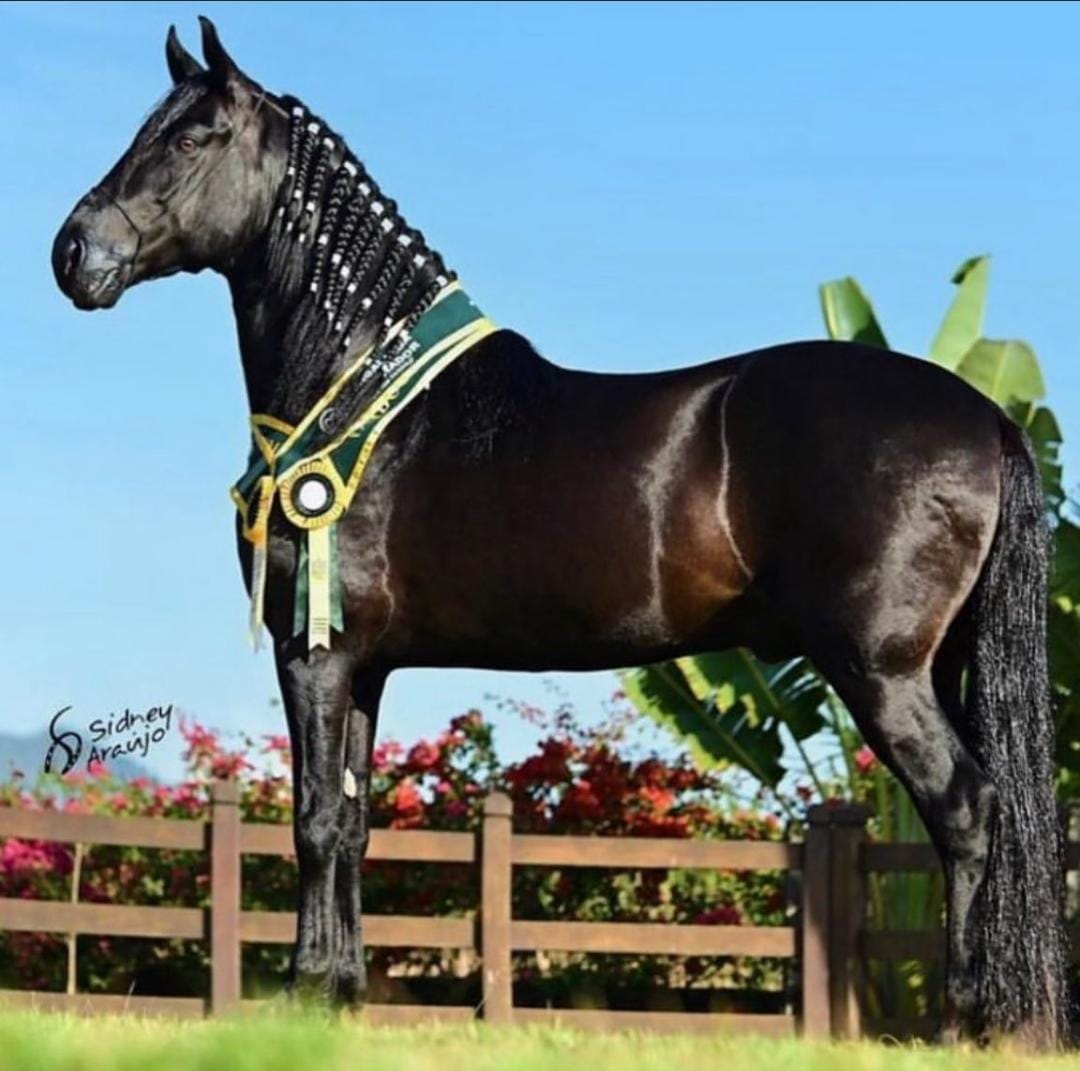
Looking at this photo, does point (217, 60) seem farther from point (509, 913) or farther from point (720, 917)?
point (720, 917)

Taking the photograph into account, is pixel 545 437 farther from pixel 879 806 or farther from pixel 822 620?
pixel 879 806

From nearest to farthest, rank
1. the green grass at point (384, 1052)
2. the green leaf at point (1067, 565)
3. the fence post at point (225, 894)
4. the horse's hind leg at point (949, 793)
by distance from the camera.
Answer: the green grass at point (384, 1052), the horse's hind leg at point (949, 793), the green leaf at point (1067, 565), the fence post at point (225, 894)

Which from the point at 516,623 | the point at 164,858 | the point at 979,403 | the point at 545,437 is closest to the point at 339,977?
the point at 516,623

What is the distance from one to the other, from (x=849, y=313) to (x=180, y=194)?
6.53 metres

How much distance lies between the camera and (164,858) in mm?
12664

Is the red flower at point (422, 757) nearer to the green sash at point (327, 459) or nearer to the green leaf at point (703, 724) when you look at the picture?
the green leaf at point (703, 724)

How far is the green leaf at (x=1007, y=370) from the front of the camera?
39.3ft

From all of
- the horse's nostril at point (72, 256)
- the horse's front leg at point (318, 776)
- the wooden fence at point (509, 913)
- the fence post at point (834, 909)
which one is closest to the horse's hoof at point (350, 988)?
the horse's front leg at point (318, 776)

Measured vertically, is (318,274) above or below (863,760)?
above

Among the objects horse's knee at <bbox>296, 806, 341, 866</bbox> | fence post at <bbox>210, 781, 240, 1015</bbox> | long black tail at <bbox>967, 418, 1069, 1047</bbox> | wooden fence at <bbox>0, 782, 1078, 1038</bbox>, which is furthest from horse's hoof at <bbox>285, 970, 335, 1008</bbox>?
fence post at <bbox>210, 781, 240, 1015</bbox>

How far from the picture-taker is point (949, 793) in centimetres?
621

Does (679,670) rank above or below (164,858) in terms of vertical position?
above

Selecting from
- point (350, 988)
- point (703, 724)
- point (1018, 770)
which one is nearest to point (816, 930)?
point (703, 724)

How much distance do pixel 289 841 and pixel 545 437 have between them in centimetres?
537
